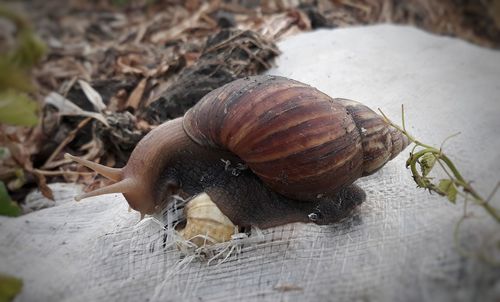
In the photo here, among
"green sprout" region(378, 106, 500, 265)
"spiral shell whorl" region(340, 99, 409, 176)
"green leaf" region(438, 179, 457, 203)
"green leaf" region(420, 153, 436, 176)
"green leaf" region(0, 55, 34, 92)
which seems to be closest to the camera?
"green leaf" region(0, 55, 34, 92)

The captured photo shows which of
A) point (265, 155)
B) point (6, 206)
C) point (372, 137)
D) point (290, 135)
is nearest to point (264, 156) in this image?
point (265, 155)

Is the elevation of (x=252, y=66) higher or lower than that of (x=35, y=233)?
higher

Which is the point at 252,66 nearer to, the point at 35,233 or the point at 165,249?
the point at 165,249

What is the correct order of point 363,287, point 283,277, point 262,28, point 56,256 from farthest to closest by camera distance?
point 262,28 < point 56,256 < point 283,277 < point 363,287

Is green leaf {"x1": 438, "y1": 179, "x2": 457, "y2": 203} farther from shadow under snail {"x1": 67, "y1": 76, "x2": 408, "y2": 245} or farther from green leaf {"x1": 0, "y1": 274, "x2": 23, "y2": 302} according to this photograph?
green leaf {"x1": 0, "y1": 274, "x2": 23, "y2": 302}

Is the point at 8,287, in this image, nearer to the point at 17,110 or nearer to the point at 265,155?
the point at 17,110

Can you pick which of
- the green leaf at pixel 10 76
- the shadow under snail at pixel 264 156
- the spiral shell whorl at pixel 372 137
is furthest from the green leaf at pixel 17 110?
the spiral shell whorl at pixel 372 137

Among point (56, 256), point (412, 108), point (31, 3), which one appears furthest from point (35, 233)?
point (31, 3)

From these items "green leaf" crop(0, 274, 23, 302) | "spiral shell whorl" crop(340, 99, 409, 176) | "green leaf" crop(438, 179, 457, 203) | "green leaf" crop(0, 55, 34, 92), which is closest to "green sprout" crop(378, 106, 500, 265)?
"green leaf" crop(438, 179, 457, 203)
